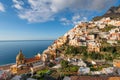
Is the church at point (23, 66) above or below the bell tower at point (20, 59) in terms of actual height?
below

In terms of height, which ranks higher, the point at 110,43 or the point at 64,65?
the point at 110,43

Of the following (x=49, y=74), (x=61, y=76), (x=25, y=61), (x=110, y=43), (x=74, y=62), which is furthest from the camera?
(x=110, y=43)

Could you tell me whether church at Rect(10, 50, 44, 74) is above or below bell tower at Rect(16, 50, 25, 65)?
below

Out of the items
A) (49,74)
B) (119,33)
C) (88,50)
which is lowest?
(49,74)

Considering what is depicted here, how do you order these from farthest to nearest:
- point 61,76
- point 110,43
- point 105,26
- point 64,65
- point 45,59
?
1. point 105,26
2. point 110,43
3. point 45,59
4. point 64,65
5. point 61,76

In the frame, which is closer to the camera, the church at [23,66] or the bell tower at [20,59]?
the church at [23,66]

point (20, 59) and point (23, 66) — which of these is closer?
point (23, 66)

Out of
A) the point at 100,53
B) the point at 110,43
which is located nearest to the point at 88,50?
the point at 100,53

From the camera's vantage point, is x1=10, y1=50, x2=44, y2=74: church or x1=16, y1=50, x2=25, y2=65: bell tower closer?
x1=10, y1=50, x2=44, y2=74: church

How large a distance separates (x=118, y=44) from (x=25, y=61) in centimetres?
2551

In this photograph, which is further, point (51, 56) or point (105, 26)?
point (105, 26)

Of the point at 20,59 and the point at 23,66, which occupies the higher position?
the point at 20,59

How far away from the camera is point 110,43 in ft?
145

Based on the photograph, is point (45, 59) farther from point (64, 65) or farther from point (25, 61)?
point (64, 65)
